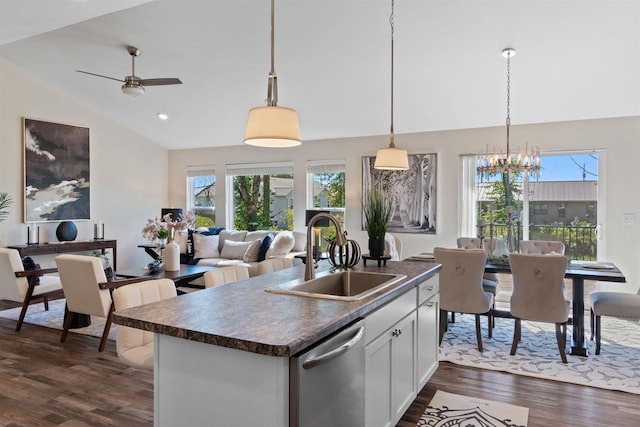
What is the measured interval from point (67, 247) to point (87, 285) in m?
2.92

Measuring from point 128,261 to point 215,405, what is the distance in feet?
23.0

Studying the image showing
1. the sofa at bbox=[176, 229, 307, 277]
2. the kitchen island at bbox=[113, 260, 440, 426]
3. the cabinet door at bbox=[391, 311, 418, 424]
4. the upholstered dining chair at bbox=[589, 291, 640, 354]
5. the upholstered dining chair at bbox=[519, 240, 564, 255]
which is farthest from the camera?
the sofa at bbox=[176, 229, 307, 277]

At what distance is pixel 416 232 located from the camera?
6262 mm

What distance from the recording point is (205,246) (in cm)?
704

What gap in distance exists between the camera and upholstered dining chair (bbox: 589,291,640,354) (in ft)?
11.9

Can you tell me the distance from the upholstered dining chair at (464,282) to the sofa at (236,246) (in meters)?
2.80

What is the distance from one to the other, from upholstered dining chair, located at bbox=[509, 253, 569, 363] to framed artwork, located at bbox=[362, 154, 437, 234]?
2.50 meters

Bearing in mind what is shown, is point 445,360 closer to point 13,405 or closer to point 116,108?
point 13,405

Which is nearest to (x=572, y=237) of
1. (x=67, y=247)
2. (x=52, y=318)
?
(x=52, y=318)

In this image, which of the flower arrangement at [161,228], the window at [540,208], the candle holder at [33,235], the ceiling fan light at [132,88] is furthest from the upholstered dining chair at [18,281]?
the window at [540,208]

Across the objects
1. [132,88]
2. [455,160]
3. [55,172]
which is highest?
[132,88]

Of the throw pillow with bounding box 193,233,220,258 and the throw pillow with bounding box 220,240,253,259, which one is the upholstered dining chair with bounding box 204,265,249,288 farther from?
the throw pillow with bounding box 193,233,220,258

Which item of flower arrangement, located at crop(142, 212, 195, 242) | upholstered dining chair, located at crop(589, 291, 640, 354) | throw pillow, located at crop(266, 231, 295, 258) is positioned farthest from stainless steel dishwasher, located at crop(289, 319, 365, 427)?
throw pillow, located at crop(266, 231, 295, 258)

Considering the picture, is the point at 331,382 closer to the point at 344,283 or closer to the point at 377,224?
the point at 344,283
